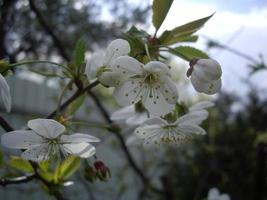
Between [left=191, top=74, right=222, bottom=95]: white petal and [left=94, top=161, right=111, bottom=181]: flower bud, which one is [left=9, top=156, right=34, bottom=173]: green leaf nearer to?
[left=94, top=161, right=111, bottom=181]: flower bud

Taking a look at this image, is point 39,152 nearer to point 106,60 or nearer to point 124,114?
point 106,60

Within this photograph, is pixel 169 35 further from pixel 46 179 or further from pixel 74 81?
pixel 46 179

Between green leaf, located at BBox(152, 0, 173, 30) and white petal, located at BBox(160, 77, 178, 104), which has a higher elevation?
green leaf, located at BBox(152, 0, 173, 30)

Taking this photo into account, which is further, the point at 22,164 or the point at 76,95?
the point at 22,164

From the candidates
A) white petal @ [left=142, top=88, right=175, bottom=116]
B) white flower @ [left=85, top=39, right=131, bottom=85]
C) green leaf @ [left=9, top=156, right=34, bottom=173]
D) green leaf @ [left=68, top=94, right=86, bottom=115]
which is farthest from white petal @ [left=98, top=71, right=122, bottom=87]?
green leaf @ [left=9, top=156, right=34, bottom=173]

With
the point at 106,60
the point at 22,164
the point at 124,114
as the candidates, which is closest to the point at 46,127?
the point at 106,60

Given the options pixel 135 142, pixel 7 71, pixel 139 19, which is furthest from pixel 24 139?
pixel 139 19

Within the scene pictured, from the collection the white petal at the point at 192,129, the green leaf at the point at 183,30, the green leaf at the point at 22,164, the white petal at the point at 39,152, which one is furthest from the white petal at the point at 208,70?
the green leaf at the point at 22,164
